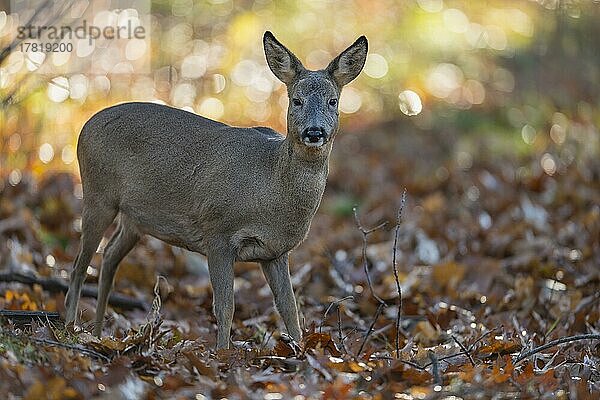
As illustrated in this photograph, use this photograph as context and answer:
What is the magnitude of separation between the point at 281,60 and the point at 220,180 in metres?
0.68

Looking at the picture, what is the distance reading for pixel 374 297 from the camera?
565 cm

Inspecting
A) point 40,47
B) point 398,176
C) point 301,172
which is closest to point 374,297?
point 301,172

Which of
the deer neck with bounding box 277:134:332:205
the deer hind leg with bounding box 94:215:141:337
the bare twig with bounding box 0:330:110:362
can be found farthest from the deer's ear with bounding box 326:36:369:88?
the bare twig with bounding box 0:330:110:362

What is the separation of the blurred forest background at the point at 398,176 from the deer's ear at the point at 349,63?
2.04 ft

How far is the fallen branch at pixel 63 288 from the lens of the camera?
588 cm

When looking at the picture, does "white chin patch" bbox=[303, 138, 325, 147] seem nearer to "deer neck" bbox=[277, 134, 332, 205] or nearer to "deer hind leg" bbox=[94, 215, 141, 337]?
"deer neck" bbox=[277, 134, 332, 205]

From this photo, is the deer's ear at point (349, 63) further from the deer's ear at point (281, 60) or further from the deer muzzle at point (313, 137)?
the deer muzzle at point (313, 137)

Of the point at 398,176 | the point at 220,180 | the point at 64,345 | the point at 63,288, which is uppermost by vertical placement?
the point at 220,180

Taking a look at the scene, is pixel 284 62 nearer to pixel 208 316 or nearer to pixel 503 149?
pixel 208 316

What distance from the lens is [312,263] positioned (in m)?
7.08

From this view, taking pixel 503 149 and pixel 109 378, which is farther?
pixel 503 149

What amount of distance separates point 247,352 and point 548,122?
858 cm

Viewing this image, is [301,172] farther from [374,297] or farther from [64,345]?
[64,345]

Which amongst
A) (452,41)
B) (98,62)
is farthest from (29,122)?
(452,41)
